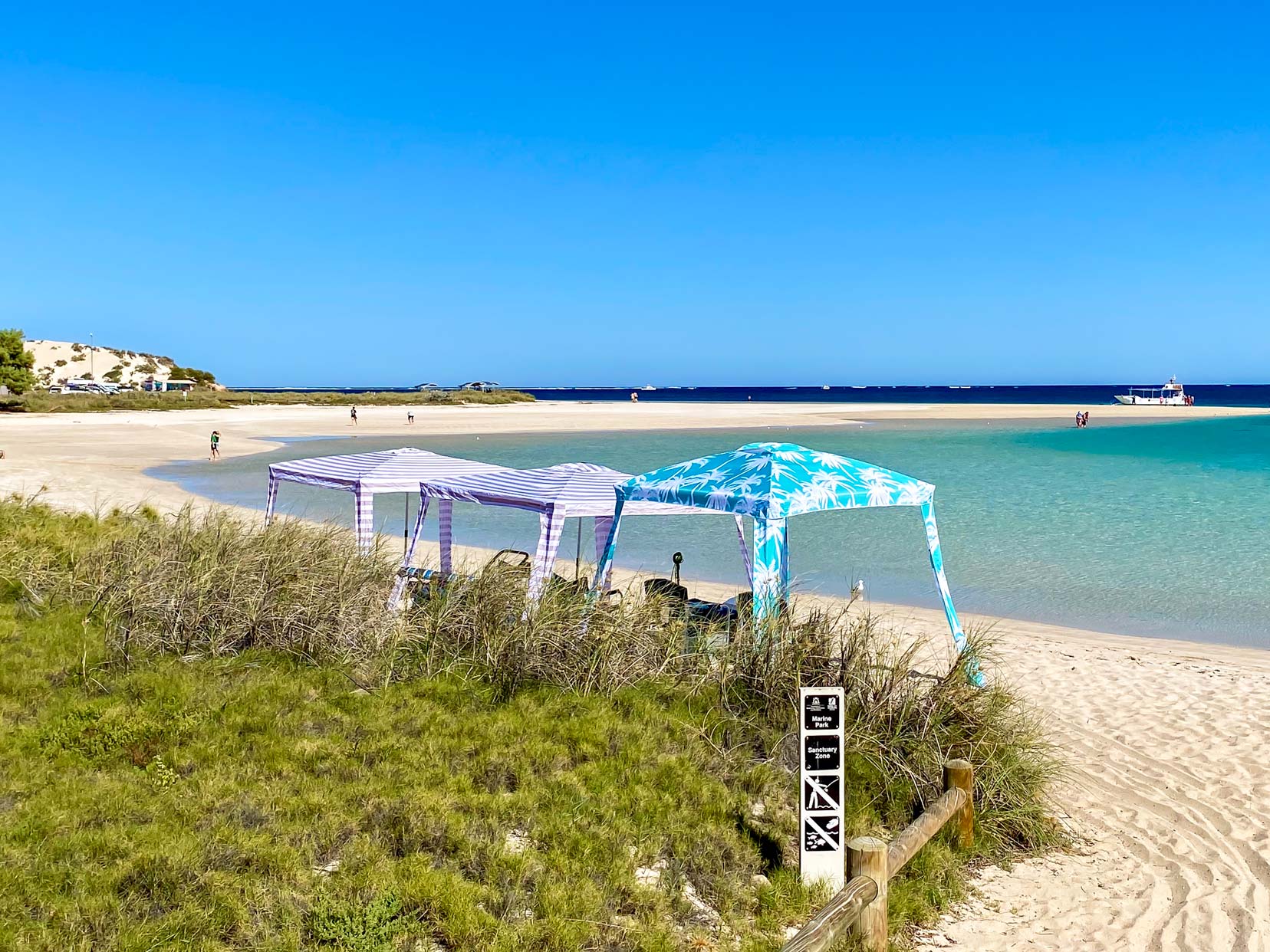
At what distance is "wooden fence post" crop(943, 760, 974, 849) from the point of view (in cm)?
555

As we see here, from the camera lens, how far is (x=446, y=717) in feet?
19.6

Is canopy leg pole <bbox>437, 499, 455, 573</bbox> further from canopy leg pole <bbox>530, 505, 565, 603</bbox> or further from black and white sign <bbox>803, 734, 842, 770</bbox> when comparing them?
black and white sign <bbox>803, 734, 842, 770</bbox>

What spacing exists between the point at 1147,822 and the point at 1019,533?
14.8 metres

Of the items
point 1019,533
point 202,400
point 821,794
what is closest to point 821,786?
point 821,794

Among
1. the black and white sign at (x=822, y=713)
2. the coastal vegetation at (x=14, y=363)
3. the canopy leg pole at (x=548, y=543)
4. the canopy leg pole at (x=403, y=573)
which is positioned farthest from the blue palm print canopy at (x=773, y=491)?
the coastal vegetation at (x=14, y=363)

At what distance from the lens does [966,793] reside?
5539 millimetres

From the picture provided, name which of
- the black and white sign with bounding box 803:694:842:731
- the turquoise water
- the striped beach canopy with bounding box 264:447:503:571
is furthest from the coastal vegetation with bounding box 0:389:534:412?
the black and white sign with bounding box 803:694:842:731

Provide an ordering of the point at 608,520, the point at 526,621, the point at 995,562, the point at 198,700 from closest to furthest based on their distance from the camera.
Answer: the point at 198,700 < the point at 526,621 < the point at 608,520 < the point at 995,562

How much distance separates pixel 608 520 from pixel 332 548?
426 cm

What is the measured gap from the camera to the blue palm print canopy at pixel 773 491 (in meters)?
7.68

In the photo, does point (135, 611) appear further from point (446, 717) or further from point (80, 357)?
point (80, 357)

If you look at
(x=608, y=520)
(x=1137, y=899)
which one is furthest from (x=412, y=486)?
(x=1137, y=899)

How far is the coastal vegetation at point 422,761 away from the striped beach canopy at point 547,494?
122 cm

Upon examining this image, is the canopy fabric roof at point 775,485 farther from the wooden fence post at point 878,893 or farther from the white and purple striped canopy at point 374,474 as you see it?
the wooden fence post at point 878,893
